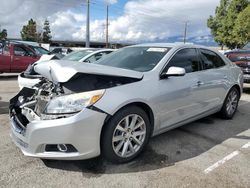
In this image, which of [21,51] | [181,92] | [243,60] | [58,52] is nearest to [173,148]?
[181,92]

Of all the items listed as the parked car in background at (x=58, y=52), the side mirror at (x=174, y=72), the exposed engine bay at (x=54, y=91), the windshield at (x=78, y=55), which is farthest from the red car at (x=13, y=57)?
the side mirror at (x=174, y=72)

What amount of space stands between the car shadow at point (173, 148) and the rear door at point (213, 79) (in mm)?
469

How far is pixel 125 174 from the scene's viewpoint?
137 inches

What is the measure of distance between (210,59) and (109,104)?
286cm

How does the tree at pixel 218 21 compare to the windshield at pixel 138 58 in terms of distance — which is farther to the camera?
the tree at pixel 218 21

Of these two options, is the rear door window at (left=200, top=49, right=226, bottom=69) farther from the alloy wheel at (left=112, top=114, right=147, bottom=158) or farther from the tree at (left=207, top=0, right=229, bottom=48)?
the tree at (left=207, top=0, right=229, bottom=48)

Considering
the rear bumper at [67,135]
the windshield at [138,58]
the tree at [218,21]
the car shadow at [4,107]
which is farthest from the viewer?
the tree at [218,21]

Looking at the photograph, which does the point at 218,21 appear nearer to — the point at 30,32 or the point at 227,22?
the point at 227,22

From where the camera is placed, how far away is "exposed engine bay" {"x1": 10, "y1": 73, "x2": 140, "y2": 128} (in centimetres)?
341

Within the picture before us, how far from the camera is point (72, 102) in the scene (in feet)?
10.7

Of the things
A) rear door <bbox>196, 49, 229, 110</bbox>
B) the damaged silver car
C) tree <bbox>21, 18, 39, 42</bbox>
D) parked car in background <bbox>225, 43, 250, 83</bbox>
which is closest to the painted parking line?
the damaged silver car

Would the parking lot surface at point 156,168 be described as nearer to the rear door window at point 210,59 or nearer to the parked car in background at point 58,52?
the rear door window at point 210,59

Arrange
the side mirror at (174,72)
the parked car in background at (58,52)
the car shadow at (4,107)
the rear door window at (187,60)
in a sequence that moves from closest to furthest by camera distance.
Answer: the side mirror at (174,72), the rear door window at (187,60), the car shadow at (4,107), the parked car in background at (58,52)

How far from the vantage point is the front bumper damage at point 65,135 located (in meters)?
3.17
